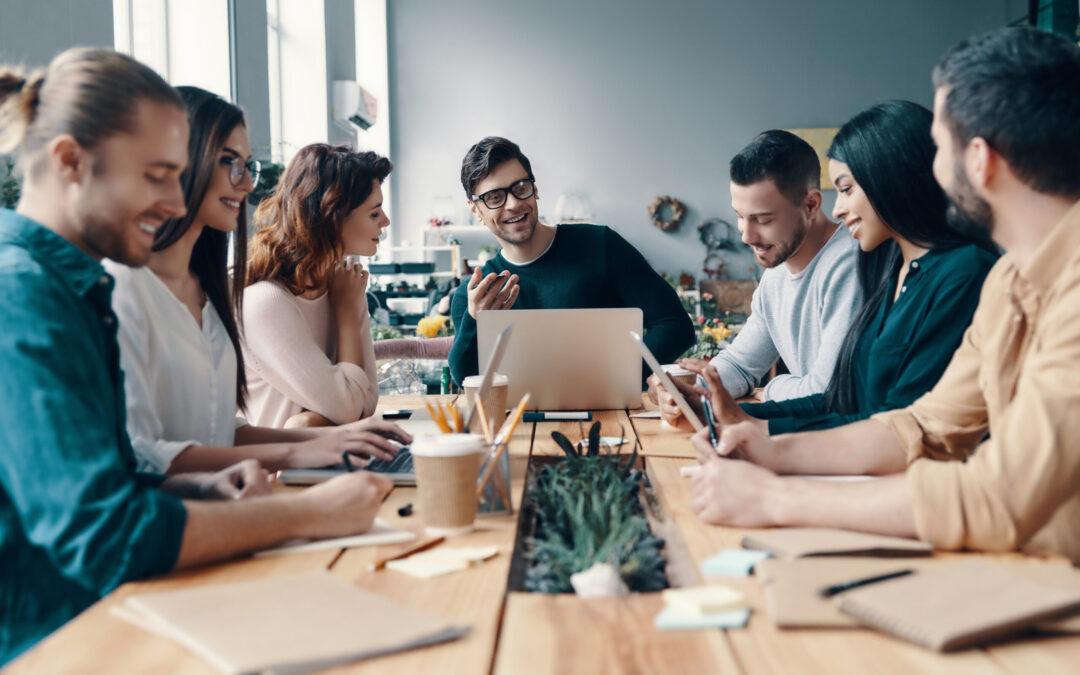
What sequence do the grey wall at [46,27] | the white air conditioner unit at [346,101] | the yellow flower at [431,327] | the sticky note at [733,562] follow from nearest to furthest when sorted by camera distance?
the sticky note at [733,562] → the grey wall at [46,27] → the yellow flower at [431,327] → the white air conditioner unit at [346,101]

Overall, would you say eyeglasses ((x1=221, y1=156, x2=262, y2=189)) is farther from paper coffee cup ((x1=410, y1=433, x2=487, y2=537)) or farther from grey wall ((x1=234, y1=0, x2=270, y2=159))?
grey wall ((x1=234, y1=0, x2=270, y2=159))

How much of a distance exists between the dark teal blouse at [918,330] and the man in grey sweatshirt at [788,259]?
461 millimetres

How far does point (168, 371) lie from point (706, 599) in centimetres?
108

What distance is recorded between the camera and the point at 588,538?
103 cm

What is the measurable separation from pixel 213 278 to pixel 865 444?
1.25 metres

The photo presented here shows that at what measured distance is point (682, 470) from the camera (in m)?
1.50

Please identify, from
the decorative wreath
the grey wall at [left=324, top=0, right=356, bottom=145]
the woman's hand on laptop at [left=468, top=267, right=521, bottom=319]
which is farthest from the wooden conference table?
the decorative wreath

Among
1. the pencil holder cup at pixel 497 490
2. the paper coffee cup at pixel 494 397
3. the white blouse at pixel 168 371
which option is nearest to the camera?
the pencil holder cup at pixel 497 490

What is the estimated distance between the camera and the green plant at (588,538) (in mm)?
1012

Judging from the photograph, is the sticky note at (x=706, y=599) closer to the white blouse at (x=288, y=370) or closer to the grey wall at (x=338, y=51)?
the white blouse at (x=288, y=370)

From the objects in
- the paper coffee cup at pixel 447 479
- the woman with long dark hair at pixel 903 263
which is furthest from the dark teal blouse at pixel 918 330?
the paper coffee cup at pixel 447 479

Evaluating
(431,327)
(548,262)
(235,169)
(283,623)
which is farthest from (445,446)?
(431,327)

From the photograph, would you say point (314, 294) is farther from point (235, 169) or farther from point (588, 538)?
point (588, 538)

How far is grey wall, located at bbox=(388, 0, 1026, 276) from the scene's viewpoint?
→ 937 centimetres
